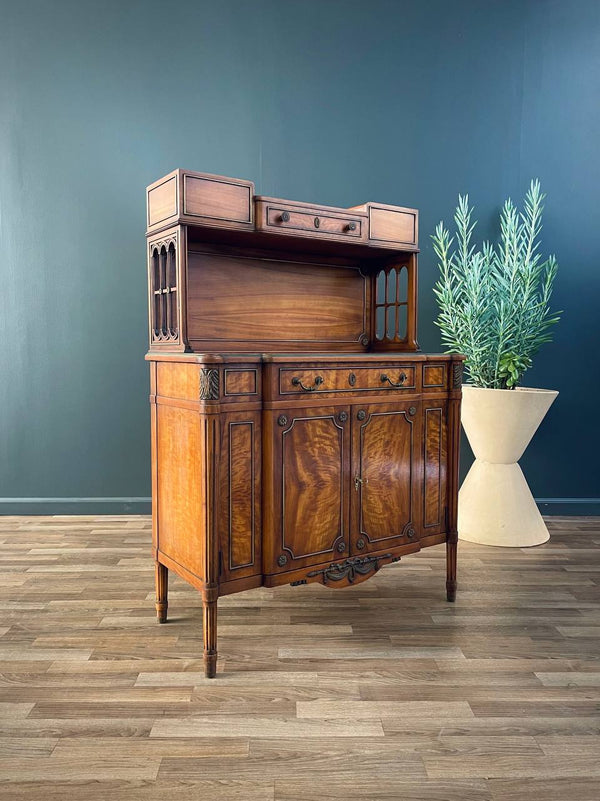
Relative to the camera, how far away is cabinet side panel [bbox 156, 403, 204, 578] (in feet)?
6.39

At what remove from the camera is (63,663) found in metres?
1.99

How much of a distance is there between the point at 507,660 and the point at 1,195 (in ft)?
10.9

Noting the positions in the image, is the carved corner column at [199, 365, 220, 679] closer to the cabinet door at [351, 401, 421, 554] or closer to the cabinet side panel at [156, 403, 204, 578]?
the cabinet side panel at [156, 403, 204, 578]

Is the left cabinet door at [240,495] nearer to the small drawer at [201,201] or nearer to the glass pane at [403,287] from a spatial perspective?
the small drawer at [201,201]

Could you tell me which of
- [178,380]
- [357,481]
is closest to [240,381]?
[178,380]

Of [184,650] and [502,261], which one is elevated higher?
[502,261]

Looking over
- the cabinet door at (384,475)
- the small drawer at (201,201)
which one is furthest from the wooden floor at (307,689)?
Answer: the small drawer at (201,201)

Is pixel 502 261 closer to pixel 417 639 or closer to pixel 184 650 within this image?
pixel 417 639

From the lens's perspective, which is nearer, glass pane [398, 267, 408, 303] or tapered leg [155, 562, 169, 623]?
tapered leg [155, 562, 169, 623]

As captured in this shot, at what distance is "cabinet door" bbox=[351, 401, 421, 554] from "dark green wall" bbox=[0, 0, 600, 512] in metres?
1.44

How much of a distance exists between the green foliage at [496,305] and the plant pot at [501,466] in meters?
0.14

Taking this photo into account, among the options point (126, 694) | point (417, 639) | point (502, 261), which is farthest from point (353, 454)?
point (502, 261)

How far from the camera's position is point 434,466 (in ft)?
8.03

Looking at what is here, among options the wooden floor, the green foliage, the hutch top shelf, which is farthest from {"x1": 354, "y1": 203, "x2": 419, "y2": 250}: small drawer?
the wooden floor
